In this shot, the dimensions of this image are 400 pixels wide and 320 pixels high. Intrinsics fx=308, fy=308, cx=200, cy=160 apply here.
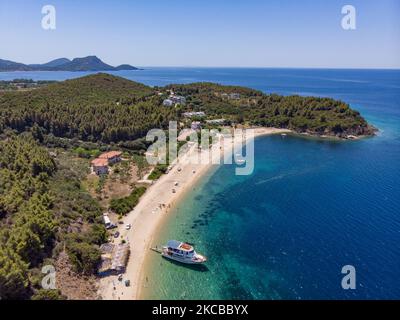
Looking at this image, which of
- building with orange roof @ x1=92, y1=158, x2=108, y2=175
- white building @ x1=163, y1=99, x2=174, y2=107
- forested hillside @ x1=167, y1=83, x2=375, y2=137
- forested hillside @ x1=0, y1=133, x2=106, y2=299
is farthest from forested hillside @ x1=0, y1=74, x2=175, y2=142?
forested hillside @ x1=0, y1=133, x2=106, y2=299

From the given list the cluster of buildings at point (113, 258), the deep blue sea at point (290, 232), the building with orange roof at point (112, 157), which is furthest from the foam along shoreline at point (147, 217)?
the building with orange roof at point (112, 157)

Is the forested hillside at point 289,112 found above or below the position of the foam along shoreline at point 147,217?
above

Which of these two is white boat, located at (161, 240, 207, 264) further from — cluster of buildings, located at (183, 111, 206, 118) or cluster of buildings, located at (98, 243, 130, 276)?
cluster of buildings, located at (183, 111, 206, 118)

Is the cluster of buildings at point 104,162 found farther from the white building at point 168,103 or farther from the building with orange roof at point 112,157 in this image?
the white building at point 168,103

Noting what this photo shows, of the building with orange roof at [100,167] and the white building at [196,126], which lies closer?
the building with orange roof at [100,167]

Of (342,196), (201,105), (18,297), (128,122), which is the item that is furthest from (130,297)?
(201,105)

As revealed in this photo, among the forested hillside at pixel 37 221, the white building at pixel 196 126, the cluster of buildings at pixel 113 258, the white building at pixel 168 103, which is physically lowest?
the cluster of buildings at pixel 113 258
